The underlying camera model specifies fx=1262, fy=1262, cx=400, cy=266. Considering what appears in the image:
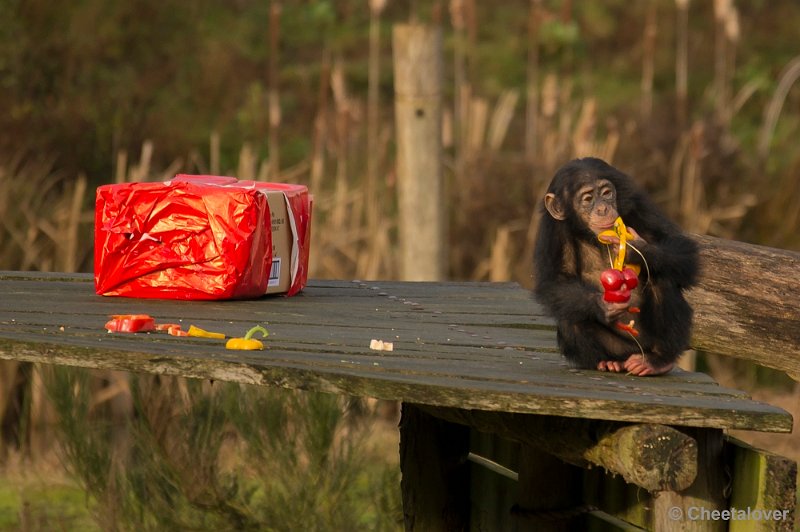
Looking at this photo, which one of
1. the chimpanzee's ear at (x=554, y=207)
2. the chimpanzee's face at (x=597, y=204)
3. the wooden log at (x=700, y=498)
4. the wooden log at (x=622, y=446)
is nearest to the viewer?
the wooden log at (x=622, y=446)

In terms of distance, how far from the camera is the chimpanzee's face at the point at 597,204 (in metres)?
3.19

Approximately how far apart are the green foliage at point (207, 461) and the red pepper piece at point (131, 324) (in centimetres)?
135

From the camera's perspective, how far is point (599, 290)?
338 cm

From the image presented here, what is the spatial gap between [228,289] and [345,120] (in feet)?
13.5

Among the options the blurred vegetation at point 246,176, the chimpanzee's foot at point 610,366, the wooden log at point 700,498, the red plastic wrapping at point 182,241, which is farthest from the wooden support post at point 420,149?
the wooden log at point 700,498

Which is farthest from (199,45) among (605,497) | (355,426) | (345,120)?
(605,497)

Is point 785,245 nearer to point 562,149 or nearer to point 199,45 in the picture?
point 562,149

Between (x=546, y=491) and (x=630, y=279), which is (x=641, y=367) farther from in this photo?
(x=546, y=491)

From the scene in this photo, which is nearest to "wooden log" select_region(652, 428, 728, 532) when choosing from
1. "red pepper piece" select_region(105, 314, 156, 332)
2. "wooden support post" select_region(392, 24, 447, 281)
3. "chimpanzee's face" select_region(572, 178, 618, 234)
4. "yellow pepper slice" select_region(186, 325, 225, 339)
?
"chimpanzee's face" select_region(572, 178, 618, 234)

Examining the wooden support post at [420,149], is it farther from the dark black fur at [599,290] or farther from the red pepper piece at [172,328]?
the dark black fur at [599,290]

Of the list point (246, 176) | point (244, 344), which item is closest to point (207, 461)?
point (244, 344)

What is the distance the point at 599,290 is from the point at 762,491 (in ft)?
2.73

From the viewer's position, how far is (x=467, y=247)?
8.90 m

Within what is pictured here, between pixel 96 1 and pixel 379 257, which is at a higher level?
pixel 96 1
